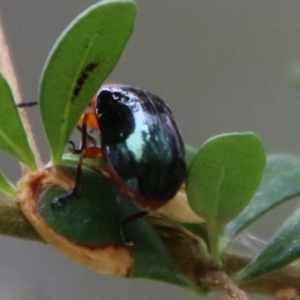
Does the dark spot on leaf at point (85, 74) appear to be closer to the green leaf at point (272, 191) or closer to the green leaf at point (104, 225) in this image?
the green leaf at point (104, 225)

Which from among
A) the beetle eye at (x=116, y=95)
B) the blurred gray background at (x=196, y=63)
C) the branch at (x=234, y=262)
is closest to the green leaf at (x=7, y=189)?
the branch at (x=234, y=262)

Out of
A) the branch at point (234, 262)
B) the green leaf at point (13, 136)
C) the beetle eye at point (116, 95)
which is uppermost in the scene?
the green leaf at point (13, 136)

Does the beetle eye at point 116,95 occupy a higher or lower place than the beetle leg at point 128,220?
higher

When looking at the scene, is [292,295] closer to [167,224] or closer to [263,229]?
[167,224]

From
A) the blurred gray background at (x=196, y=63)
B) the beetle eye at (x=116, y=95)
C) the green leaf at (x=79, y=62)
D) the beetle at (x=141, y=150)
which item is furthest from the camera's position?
the blurred gray background at (x=196, y=63)

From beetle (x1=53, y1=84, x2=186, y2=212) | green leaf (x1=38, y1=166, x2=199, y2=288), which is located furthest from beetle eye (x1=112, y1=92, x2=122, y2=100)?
green leaf (x1=38, y1=166, x2=199, y2=288)

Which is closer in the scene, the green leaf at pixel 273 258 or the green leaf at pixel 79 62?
the green leaf at pixel 79 62

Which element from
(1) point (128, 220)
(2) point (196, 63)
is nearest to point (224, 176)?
(1) point (128, 220)

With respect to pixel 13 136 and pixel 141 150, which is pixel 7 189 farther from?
pixel 141 150
